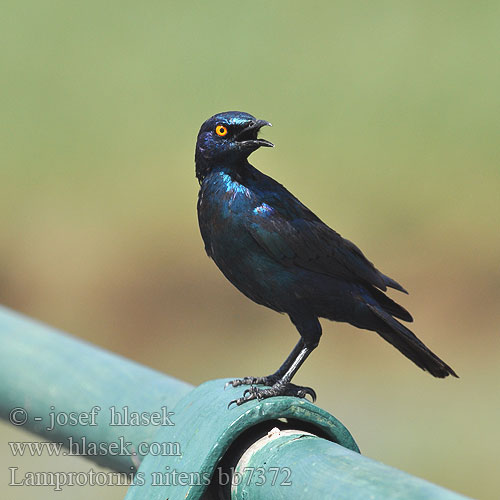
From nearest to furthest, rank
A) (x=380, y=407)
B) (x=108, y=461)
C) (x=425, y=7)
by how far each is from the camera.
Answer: (x=108, y=461), (x=380, y=407), (x=425, y=7)

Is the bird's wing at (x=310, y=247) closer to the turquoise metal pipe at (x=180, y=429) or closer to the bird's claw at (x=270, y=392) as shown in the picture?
the bird's claw at (x=270, y=392)

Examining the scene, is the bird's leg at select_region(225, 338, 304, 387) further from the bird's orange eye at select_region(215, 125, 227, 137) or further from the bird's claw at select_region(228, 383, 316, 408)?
the bird's orange eye at select_region(215, 125, 227, 137)

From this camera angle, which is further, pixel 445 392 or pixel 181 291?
pixel 181 291

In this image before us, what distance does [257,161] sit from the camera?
7.07 m

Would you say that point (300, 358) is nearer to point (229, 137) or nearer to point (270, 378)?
point (270, 378)

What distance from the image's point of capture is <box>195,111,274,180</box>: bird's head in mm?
2779

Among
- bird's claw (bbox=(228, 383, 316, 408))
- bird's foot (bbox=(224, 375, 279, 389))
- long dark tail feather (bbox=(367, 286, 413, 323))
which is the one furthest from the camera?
long dark tail feather (bbox=(367, 286, 413, 323))

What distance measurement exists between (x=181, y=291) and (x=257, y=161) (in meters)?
1.87

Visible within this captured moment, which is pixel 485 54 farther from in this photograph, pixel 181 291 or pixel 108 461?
pixel 108 461

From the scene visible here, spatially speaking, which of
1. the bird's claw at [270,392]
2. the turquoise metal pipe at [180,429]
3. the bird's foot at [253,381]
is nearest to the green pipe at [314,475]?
the turquoise metal pipe at [180,429]

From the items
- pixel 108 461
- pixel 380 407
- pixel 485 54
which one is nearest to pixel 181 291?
pixel 380 407

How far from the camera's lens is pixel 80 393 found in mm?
2535

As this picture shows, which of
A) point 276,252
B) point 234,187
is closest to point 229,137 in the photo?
point 234,187

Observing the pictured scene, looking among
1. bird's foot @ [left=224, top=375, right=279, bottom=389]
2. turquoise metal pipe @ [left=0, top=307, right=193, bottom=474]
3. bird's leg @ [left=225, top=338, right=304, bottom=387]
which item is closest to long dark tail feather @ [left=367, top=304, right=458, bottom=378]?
bird's leg @ [left=225, top=338, right=304, bottom=387]
